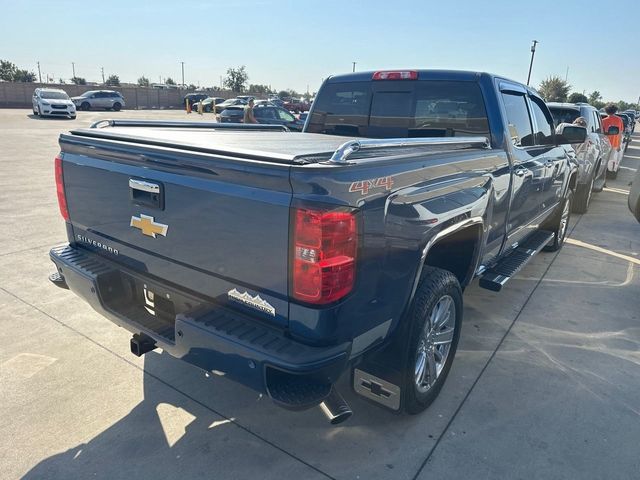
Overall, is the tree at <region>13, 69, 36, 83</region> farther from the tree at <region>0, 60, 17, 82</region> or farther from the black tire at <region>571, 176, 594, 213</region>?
the black tire at <region>571, 176, 594, 213</region>

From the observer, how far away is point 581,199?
8.62 m

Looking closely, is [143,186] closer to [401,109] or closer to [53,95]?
[401,109]

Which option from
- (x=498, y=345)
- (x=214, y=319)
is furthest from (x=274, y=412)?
(x=498, y=345)

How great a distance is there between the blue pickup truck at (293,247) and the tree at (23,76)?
264ft

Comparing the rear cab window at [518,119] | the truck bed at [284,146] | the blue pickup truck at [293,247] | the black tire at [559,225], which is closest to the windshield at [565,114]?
the black tire at [559,225]

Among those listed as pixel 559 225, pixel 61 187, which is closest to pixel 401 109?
pixel 61 187

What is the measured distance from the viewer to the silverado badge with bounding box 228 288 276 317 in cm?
212

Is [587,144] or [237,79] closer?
[587,144]

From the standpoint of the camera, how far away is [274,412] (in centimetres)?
293

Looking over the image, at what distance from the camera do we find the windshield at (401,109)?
12.3 ft

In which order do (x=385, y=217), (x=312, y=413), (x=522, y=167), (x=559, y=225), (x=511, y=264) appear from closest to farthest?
(x=385, y=217), (x=312, y=413), (x=522, y=167), (x=511, y=264), (x=559, y=225)

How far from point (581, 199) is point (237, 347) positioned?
840 centimetres

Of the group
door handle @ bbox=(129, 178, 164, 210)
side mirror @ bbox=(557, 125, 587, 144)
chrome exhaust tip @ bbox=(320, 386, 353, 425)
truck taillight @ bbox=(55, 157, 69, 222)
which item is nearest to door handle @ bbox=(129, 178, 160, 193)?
door handle @ bbox=(129, 178, 164, 210)

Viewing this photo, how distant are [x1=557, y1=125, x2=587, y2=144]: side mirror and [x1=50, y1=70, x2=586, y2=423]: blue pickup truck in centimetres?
149
